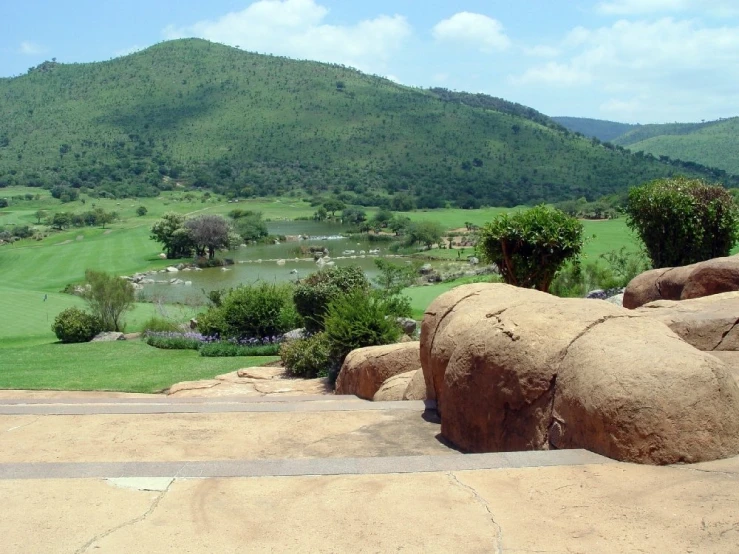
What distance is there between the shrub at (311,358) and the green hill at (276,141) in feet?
332

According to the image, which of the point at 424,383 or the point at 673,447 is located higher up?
the point at 673,447

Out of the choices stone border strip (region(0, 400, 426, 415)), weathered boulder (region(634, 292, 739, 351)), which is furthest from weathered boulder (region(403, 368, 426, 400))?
weathered boulder (region(634, 292, 739, 351))

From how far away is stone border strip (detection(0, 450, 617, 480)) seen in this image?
5.56 m

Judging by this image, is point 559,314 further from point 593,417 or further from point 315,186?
point 315,186

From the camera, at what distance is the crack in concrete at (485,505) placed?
14.3 ft

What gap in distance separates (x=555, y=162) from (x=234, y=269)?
286 ft

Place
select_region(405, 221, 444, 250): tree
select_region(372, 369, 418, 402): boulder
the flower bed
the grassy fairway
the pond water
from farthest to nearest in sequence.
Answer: select_region(405, 221, 444, 250): tree, the pond water, the flower bed, the grassy fairway, select_region(372, 369, 418, 402): boulder

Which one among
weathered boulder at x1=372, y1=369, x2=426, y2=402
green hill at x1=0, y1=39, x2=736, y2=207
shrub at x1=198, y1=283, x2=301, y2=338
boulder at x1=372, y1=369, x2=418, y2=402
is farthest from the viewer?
green hill at x1=0, y1=39, x2=736, y2=207

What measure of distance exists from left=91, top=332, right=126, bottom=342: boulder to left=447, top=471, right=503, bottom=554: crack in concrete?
73.7 feet

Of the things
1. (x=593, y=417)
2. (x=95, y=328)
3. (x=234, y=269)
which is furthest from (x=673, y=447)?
(x=234, y=269)

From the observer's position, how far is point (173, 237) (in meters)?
74.5

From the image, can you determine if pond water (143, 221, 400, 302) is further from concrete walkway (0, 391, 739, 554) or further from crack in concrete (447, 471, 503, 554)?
crack in concrete (447, 471, 503, 554)

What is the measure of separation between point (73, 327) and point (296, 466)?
2255cm

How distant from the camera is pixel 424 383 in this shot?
10.1 metres
